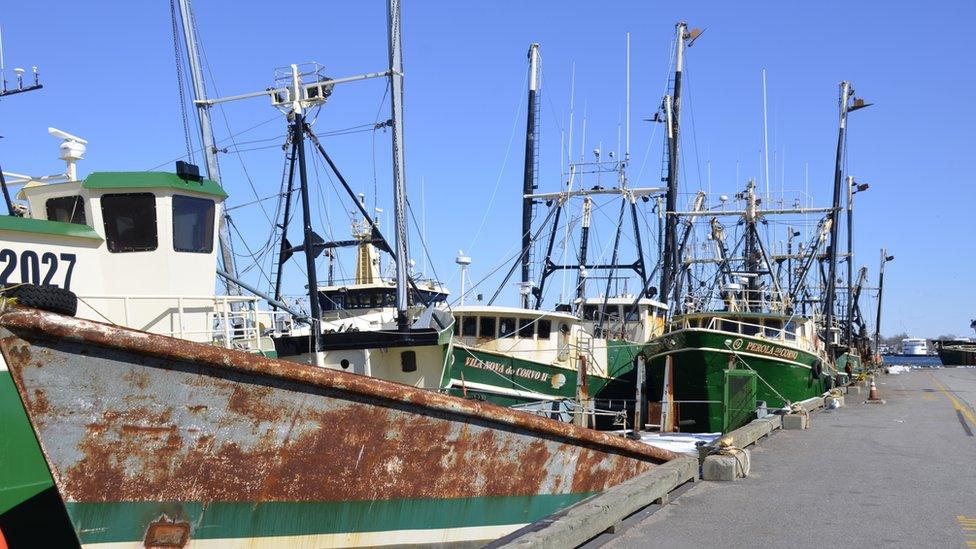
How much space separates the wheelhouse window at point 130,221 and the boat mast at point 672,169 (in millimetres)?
21354

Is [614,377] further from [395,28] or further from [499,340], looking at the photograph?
[395,28]

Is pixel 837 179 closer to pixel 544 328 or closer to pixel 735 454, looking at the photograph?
pixel 544 328

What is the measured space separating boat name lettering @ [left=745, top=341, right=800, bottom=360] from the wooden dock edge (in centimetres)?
1422

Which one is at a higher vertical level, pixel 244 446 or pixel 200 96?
pixel 200 96

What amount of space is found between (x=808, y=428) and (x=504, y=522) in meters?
8.84

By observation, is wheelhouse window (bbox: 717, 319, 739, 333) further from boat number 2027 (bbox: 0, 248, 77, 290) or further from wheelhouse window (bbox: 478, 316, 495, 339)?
boat number 2027 (bbox: 0, 248, 77, 290)

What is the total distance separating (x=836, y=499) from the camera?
9289mm

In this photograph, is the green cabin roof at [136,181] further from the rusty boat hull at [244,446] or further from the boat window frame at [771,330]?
the boat window frame at [771,330]

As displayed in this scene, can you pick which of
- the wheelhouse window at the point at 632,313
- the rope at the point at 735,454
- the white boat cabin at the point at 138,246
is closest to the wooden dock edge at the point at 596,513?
the rope at the point at 735,454

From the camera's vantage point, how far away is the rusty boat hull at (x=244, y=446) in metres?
7.27

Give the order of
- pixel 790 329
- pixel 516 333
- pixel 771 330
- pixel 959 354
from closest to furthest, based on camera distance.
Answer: pixel 516 333, pixel 771 330, pixel 790 329, pixel 959 354

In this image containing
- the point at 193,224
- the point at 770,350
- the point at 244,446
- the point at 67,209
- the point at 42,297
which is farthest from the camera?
the point at 770,350

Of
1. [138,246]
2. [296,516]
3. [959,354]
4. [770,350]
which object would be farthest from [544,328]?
[959,354]

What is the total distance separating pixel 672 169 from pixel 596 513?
2423 centimetres
